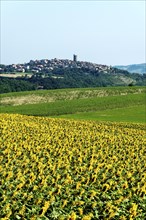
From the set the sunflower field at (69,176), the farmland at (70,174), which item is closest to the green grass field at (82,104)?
the farmland at (70,174)

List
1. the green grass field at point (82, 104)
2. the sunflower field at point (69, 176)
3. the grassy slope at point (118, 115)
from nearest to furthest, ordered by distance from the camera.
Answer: the sunflower field at point (69, 176) → the grassy slope at point (118, 115) → the green grass field at point (82, 104)

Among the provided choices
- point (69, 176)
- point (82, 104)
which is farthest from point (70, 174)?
point (82, 104)

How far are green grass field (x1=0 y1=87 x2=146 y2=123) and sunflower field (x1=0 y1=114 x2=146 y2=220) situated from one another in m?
32.4

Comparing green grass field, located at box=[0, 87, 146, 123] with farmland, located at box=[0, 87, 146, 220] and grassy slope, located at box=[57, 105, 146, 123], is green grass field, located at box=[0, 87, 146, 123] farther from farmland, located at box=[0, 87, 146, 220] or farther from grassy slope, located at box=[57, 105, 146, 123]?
farmland, located at box=[0, 87, 146, 220]

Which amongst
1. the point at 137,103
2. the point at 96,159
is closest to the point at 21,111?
the point at 137,103

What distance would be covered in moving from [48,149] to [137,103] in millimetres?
62333

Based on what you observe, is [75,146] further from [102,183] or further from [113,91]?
[113,91]

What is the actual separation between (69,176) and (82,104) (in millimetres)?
60654

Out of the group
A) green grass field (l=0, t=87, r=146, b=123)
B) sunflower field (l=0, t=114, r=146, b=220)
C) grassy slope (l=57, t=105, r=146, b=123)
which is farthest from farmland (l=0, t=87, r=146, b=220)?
green grass field (l=0, t=87, r=146, b=123)

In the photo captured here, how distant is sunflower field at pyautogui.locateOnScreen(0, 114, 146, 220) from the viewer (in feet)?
39.5

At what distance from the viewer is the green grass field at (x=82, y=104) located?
65438 millimetres

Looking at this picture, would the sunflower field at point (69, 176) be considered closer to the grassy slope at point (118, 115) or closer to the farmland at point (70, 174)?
the farmland at point (70, 174)

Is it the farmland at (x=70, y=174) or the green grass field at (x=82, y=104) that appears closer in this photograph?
the farmland at (x=70, y=174)

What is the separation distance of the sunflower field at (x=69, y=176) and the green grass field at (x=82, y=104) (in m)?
32.4
